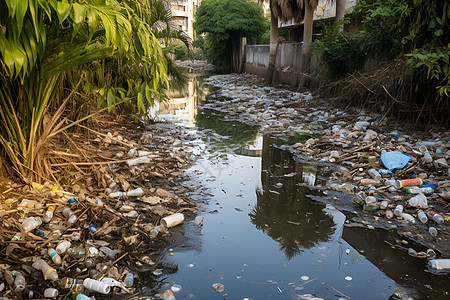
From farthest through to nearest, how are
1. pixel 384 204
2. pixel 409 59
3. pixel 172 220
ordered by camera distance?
1. pixel 409 59
2. pixel 384 204
3. pixel 172 220

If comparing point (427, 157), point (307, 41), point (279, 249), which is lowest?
point (279, 249)

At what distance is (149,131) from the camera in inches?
259

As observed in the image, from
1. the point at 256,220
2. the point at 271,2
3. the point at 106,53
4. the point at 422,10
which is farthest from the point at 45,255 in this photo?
the point at 271,2

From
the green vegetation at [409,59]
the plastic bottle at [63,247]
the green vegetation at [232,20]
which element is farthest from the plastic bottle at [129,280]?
the green vegetation at [232,20]

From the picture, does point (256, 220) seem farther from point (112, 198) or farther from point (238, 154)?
point (238, 154)

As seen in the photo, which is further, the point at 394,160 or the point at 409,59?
the point at 409,59

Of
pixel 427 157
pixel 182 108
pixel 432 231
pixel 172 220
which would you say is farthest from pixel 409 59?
pixel 182 108

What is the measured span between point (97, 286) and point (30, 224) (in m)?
0.85

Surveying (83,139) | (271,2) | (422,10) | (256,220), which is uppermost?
(271,2)

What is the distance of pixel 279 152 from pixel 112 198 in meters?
2.98

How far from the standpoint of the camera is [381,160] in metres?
4.68

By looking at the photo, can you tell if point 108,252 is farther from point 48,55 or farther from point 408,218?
point 408,218

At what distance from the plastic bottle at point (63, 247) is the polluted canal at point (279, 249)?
1.95 ft

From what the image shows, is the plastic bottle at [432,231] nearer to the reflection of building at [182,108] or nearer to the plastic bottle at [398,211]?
the plastic bottle at [398,211]
